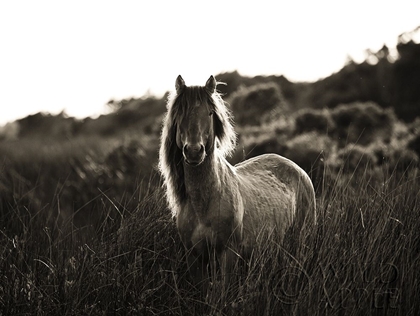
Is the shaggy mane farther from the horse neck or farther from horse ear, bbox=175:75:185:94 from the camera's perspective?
the horse neck

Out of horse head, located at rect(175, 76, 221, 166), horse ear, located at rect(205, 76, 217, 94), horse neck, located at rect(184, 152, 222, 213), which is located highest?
horse ear, located at rect(205, 76, 217, 94)

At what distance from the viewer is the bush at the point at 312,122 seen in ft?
52.0

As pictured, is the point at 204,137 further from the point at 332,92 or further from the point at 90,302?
the point at 332,92

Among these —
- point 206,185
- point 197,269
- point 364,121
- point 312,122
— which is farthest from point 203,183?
point 364,121

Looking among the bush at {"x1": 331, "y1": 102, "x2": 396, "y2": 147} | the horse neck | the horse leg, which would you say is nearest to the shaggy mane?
the horse neck

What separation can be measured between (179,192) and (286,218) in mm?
1100

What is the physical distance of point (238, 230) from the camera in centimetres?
410

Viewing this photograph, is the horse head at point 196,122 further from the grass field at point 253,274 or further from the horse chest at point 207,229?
the grass field at point 253,274

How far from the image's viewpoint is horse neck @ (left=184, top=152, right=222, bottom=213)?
13.4 feet

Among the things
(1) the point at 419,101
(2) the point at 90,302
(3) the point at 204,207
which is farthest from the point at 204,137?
(1) the point at 419,101

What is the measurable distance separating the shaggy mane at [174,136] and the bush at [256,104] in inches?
606

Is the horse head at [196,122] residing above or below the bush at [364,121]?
above

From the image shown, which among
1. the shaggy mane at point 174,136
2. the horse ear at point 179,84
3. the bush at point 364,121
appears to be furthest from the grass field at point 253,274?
the bush at point 364,121

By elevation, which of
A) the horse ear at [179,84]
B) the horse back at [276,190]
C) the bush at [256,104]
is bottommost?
the bush at [256,104]
